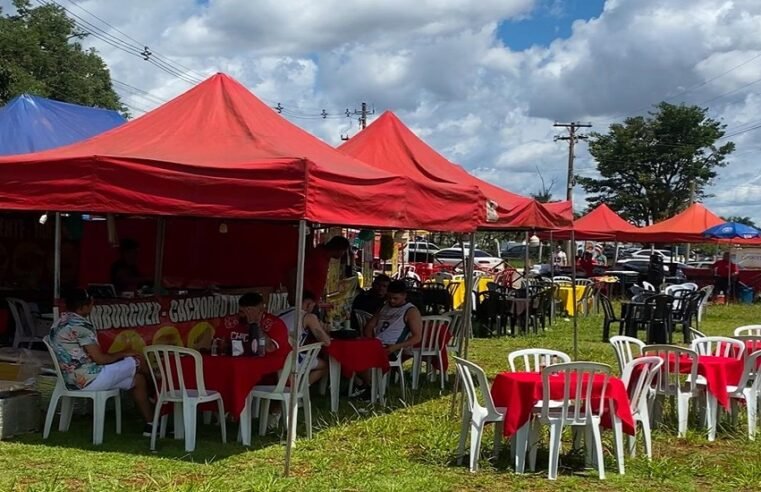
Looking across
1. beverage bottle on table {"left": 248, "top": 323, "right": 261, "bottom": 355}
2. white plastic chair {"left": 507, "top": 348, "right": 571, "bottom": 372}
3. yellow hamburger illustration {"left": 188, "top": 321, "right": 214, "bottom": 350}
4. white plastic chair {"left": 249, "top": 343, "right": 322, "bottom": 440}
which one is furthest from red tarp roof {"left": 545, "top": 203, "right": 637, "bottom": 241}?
beverage bottle on table {"left": 248, "top": 323, "right": 261, "bottom": 355}

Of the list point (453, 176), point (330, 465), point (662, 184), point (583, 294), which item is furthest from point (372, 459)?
point (662, 184)

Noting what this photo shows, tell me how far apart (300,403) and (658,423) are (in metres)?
3.09

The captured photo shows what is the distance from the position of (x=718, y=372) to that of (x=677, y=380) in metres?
0.40

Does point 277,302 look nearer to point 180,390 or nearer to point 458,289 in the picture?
point 180,390

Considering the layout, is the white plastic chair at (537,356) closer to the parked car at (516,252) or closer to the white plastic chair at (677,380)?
the white plastic chair at (677,380)

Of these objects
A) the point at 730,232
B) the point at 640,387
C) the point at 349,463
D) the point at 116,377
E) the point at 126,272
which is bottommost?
the point at 349,463

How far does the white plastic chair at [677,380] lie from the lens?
7.31 meters

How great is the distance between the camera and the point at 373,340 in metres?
8.21

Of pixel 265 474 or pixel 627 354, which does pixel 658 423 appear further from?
pixel 265 474

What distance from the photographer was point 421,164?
9281mm

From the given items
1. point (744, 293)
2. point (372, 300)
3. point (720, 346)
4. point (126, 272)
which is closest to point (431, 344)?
point (372, 300)

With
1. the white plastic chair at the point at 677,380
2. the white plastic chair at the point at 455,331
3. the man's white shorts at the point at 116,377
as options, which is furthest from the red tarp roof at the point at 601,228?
the man's white shorts at the point at 116,377

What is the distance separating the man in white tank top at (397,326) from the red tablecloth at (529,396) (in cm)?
267

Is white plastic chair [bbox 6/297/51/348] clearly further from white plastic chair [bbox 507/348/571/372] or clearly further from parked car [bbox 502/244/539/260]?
parked car [bbox 502/244/539/260]
